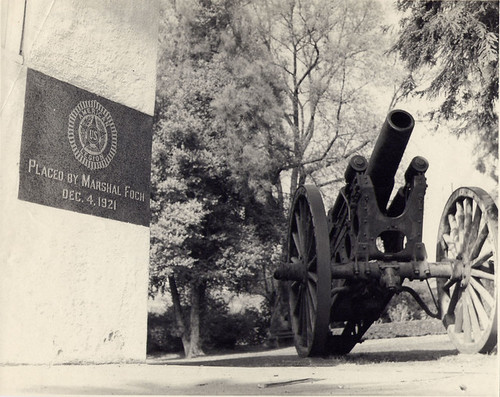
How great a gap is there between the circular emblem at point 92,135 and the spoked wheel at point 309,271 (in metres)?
2.15

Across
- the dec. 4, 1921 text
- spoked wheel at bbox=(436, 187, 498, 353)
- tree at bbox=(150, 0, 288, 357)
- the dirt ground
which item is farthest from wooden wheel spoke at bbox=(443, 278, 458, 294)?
tree at bbox=(150, 0, 288, 357)

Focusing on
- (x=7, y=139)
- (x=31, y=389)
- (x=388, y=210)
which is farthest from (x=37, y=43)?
(x=388, y=210)

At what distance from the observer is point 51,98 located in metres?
5.39

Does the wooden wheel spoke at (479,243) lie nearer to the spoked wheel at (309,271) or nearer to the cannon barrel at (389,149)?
the cannon barrel at (389,149)

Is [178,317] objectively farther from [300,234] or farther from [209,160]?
[300,234]

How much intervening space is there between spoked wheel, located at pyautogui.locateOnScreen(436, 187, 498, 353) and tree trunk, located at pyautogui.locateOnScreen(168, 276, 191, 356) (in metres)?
8.18

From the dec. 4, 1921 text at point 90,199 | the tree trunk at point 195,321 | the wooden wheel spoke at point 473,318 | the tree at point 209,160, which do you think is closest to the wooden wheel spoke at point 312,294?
the wooden wheel spoke at point 473,318

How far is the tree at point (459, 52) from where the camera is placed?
652 cm

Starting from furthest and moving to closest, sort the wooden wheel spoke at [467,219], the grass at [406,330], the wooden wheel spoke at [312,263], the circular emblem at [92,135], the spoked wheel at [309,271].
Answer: the grass at [406,330]
the wooden wheel spoke at [312,263]
the wooden wheel spoke at [467,219]
the spoked wheel at [309,271]
the circular emblem at [92,135]

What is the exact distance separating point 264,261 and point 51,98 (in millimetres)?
9905

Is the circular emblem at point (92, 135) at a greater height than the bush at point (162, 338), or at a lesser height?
greater

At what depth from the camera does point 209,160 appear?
14344mm

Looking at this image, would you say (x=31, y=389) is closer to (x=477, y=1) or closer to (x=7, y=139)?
(x=7, y=139)

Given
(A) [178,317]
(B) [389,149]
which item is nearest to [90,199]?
(B) [389,149]
